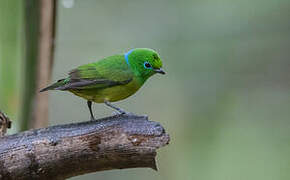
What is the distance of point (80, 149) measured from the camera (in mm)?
2809

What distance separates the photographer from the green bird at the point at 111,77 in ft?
10.9

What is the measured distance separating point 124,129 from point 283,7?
448cm

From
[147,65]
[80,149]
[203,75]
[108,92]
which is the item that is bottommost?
[203,75]

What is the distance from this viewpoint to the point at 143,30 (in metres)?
7.06

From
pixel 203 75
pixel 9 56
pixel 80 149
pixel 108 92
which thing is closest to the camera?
pixel 80 149

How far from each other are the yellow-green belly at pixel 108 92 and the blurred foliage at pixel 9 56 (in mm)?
754

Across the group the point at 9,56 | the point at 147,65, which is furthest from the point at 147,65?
the point at 9,56

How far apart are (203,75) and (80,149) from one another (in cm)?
425

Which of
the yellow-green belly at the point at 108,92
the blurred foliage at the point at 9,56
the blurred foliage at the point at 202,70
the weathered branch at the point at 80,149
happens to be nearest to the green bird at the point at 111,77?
the yellow-green belly at the point at 108,92

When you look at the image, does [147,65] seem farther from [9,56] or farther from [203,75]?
[203,75]

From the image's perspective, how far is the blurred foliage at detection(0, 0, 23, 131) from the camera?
3.92 metres

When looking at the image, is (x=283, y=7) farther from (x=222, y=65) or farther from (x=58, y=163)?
(x=58, y=163)

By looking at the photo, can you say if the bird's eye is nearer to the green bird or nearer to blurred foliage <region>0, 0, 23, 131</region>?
the green bird

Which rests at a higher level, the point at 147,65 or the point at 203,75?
the point at 147,65
